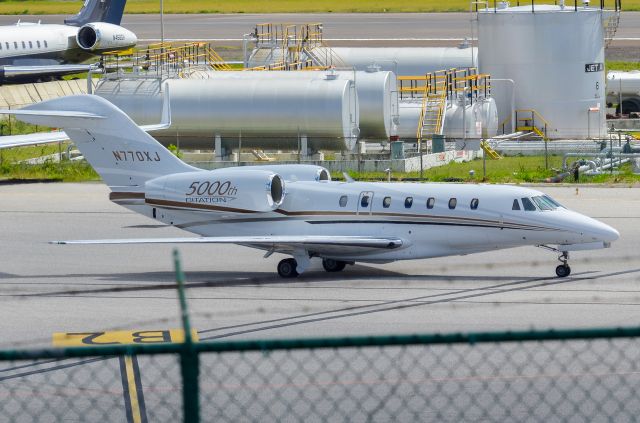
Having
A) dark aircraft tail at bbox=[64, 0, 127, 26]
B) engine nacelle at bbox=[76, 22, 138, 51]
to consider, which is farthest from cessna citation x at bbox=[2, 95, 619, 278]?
dark aircraft tail at bbox=[64, 0, 127, 26]

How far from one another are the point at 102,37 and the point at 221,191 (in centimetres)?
4036

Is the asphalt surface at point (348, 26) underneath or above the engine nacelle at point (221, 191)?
above

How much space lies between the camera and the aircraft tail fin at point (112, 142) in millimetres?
24547

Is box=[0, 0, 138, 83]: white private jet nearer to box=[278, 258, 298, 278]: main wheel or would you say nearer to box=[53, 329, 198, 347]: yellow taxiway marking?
box=[278, 258, 298, 278]: main wheel

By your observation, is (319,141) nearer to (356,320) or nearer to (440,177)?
(440,177)

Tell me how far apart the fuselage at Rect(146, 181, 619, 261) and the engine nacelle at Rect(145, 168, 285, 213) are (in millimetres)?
86

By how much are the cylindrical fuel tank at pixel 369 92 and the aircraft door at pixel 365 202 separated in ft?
60.0

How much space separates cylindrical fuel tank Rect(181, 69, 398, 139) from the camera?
41.7 metres

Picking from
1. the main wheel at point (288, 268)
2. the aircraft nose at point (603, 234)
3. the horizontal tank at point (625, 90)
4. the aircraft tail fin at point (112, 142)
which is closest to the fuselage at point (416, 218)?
the aircraft nose at point (603, 234)

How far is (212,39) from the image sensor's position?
Result: 82.8 m

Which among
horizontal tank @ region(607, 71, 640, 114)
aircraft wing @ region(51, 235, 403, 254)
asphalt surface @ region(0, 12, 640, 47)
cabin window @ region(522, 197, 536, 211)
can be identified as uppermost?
asphalt surface @ region(0, 12, 640, 47)

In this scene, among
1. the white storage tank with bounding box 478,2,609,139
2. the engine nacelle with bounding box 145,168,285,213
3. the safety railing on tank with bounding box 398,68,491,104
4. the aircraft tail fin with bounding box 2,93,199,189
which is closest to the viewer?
the engine nacelle with bounding box 145,168,285,213

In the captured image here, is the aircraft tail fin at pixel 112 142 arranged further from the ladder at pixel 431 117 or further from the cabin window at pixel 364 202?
the ladder at pixel 431 117

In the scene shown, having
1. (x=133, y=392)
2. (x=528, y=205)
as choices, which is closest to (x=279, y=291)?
(x=528, y=205)
